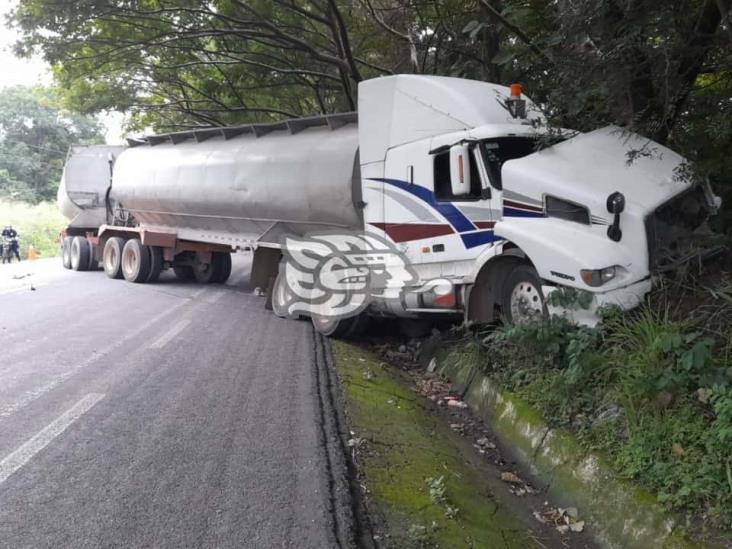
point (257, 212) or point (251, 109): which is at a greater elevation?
point (251, 109)

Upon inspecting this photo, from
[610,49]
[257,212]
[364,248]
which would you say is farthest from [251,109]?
[610,49]

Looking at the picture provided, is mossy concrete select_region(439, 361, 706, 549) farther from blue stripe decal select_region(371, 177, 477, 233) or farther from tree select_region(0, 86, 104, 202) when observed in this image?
tree select_region(0, 86, 104, 202)

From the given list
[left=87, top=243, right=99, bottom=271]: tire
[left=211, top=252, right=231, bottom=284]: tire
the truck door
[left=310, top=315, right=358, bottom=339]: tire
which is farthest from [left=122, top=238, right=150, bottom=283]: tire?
the truck door

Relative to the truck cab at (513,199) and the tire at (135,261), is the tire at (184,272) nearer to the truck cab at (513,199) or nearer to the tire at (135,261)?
the tire at (135,261)

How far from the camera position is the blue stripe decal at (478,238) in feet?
19.9

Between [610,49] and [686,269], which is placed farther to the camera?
[610,49]

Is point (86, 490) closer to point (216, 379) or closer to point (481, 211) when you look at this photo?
point (216, 379)

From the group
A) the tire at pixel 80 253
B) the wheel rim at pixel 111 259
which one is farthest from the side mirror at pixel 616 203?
the tire at pixel 80 253

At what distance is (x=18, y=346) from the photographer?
689cm

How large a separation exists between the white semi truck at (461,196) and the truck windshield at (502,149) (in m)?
0.01

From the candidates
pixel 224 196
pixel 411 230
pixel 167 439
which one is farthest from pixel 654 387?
pixel 224 196

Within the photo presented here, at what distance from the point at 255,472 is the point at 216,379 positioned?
7.11 feet

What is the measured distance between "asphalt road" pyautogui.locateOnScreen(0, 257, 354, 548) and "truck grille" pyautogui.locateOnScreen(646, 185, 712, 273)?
10.2 feet

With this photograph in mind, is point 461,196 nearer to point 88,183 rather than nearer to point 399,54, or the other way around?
point 399,54
